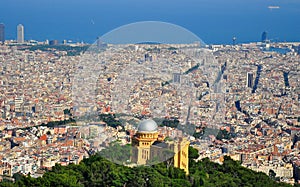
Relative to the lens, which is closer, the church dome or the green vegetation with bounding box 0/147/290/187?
the church dome

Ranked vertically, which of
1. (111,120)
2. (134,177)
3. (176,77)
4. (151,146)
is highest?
(176,77)

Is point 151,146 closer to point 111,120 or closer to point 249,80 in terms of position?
point 111,120

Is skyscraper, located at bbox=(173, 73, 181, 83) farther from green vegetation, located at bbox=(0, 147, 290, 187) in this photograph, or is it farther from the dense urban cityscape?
green vegetation, located at bbox=(0, 147, 290, 187)

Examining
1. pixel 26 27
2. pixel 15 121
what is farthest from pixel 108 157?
pixel 26 27

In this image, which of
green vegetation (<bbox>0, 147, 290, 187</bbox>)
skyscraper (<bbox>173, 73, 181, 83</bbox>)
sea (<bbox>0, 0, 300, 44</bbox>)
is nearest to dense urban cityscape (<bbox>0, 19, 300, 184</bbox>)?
skyscraper (<bbox>173, 73, 181, 83</bbox>)

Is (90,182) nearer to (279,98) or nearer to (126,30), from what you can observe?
(126,30)

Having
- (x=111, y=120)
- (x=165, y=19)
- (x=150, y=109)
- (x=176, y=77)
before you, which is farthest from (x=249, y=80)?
(x=165, y=19)
